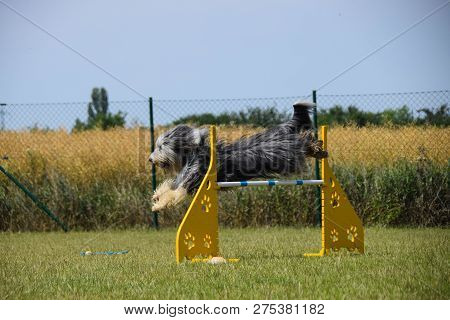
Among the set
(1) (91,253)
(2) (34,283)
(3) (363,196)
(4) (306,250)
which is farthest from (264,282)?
(3) (363,196)

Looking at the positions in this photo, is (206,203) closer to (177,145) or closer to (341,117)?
(177,145)

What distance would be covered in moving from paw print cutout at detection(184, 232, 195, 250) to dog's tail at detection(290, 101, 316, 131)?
181 centimetres

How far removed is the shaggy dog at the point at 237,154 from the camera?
6117 millimetres

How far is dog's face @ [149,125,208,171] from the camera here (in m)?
6.34

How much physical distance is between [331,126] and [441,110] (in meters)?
1.72

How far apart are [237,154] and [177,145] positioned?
2.16 feet

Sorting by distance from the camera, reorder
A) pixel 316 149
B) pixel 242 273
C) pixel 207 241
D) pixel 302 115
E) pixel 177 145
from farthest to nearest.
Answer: pixel 302 115 → pixel 177 145 → pixel 316 149 → pixel 207 241 → pixel 242 273

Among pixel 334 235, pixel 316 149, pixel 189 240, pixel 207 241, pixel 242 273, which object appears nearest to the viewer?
pixel 242 273

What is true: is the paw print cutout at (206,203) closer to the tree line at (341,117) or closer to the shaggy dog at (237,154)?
the shaggy dog at (237,154)

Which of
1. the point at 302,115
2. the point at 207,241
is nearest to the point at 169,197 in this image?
the point at 207,241

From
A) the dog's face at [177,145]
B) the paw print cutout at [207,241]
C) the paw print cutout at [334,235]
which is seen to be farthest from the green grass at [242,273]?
the dog's face at [177,145]

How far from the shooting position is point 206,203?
5.46 m

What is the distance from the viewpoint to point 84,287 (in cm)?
428

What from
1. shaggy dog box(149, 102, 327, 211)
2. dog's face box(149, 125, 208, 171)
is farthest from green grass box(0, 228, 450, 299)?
dog's face box(149, 125, 208, 171)
